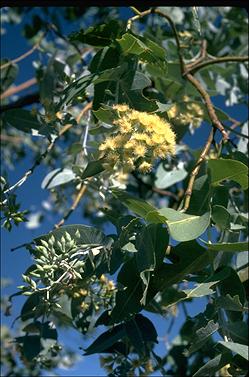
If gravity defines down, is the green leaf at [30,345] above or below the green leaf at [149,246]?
below

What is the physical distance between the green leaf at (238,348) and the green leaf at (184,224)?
0.56 feet

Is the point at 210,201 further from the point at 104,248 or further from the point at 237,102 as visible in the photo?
the point at 237,102

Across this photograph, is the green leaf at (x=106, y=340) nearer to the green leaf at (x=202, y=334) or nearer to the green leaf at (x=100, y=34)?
the green leaf at (x=202, y=334)

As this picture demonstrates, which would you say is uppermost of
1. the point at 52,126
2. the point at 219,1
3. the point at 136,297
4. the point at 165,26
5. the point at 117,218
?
the point at 165,26

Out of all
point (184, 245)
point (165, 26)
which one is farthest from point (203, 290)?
point (165, 26)

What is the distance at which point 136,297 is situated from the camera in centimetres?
119

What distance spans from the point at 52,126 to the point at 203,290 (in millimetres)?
529

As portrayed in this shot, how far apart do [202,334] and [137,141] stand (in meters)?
0.34

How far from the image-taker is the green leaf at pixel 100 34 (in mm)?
1323

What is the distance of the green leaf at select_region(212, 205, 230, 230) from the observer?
1124 millimetres

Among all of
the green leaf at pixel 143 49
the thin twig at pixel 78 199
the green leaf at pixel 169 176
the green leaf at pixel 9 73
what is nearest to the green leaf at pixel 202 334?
the green leaf at pixel 143 49

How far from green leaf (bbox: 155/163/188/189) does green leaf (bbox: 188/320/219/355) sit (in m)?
1.26

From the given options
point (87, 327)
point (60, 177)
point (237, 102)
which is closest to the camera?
point (87, 327)

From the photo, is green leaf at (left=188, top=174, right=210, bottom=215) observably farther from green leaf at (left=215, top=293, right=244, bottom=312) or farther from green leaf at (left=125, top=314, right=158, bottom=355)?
green leaf at (left=125, top=314, right=158, bottom=355)
